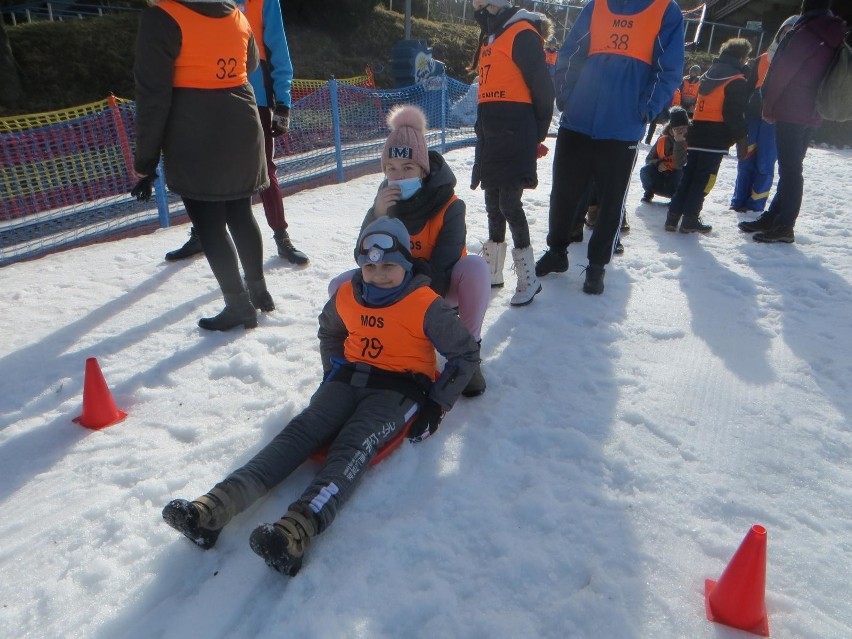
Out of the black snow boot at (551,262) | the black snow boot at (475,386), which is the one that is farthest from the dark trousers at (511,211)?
the black snow boot at (475,386)

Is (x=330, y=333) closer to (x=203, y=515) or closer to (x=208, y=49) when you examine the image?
(x=203, y=515)

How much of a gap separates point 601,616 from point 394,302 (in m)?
1.37

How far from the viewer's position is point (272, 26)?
13.1 ft

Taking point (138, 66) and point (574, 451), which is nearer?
point (574, 451)

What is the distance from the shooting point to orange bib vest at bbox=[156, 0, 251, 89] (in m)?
2.76

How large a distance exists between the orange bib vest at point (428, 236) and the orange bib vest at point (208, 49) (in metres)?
1.32

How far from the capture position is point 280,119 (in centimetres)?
410

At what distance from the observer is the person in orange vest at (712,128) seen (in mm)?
5242

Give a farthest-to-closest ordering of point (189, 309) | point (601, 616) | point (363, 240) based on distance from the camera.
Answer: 1. point (189, 309)
2. point (363, 240)
3. point (601, 616)

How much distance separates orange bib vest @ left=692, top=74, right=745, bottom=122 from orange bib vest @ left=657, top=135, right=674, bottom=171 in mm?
980

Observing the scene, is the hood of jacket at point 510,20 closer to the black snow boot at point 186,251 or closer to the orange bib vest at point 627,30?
the orange bib vest at point 627,30

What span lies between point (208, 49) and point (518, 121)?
180 centimetres

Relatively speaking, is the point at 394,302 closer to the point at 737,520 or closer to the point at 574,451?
the point at 574,451

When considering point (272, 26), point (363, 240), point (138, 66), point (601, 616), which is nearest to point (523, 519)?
point (601, 616)
